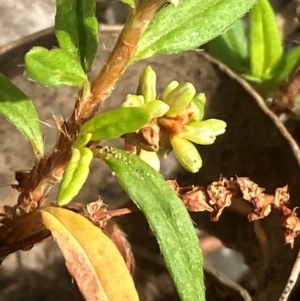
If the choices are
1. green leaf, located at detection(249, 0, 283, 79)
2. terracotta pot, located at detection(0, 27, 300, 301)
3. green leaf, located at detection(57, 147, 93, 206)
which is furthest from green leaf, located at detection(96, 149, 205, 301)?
green leaf, located at detection(249, 0, 283, 79)

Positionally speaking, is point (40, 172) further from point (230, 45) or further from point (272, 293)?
point (230, 45)

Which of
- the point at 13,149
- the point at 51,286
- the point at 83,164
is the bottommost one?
the point at 51,286

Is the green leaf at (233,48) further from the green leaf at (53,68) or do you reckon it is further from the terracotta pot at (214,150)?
the green leaf at (53,68)

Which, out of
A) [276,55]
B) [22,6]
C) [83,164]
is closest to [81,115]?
[83,164]

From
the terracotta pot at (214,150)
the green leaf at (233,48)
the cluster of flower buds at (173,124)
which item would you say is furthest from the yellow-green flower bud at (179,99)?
the green leaf at (233,48)

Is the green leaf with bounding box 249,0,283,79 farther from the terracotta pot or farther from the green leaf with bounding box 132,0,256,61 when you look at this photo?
the green leaf with bounding box 132,0,256,61
